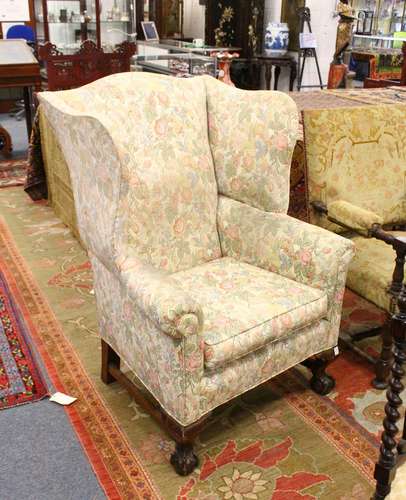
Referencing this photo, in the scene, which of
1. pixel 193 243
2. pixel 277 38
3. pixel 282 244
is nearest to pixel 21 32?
pixel 277 38

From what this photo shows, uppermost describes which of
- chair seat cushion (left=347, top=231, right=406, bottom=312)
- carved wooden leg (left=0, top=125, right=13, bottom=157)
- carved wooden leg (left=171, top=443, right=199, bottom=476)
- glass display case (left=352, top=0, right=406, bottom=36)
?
glass display case (left=352, top=0, right=406, bottom=36)

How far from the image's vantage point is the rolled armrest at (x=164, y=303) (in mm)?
1645

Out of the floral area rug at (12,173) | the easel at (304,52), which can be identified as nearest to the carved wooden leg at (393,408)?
the floral area rug at (12,173)

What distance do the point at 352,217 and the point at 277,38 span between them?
479 centimetres

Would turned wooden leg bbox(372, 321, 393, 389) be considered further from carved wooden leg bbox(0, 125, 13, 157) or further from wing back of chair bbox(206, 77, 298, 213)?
carved wooden leg bbox(0, 125, 13, 157)

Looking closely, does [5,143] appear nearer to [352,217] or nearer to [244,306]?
[352,217]

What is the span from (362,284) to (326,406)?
1.64ft

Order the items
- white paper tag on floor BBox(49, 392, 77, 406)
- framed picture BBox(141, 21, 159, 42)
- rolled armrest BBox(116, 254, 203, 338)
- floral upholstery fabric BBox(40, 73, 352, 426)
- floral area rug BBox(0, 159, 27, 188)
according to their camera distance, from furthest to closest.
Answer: framed picture BBox(141, 21, 159, 42), floral area rug BBox(0, 159, 27, 188), white paper tag on floor BBox(49, 392, 77, 406), floral upholstery fabric BBox(40, 73, 352, 426), rolled armrest BBox(116, 254, 203, 338)

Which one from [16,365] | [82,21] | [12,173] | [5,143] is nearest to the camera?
[16,365]

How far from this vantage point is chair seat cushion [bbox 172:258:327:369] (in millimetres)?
1812

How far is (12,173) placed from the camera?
17.0ft

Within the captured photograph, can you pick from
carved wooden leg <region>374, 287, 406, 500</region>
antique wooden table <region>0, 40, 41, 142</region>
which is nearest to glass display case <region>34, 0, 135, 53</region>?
antique wooden table <region>0, 40, 41, 142</region>

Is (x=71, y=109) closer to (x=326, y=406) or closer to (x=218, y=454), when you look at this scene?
(x=218, y=454)

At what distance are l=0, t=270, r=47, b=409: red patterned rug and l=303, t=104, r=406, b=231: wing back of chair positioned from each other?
1.37m
